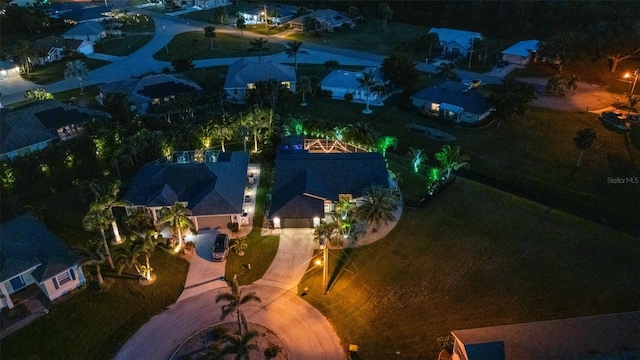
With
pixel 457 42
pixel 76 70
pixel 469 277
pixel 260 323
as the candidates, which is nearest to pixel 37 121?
pixel 76 70

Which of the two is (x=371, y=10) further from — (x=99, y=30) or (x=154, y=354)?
(x=154, y=354)

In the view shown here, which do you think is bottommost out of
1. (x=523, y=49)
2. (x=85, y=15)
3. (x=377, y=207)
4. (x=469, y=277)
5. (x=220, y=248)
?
(x=469, y=277)

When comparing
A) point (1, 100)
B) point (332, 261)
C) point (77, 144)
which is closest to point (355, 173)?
point (332, 261)

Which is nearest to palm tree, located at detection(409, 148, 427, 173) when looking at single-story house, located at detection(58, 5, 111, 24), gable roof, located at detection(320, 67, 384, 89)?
gable roof, located at detection(320, 67, 384, 89)

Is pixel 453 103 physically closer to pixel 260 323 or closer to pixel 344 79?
pixel 344 79

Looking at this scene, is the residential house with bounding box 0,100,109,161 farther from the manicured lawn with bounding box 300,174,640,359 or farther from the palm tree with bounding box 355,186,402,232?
the palm tree with bounding box 355,186,402,232

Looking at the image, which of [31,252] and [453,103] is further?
[453,103]

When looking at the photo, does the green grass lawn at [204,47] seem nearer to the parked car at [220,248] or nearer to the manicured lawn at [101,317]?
the parked car at [220,248]
